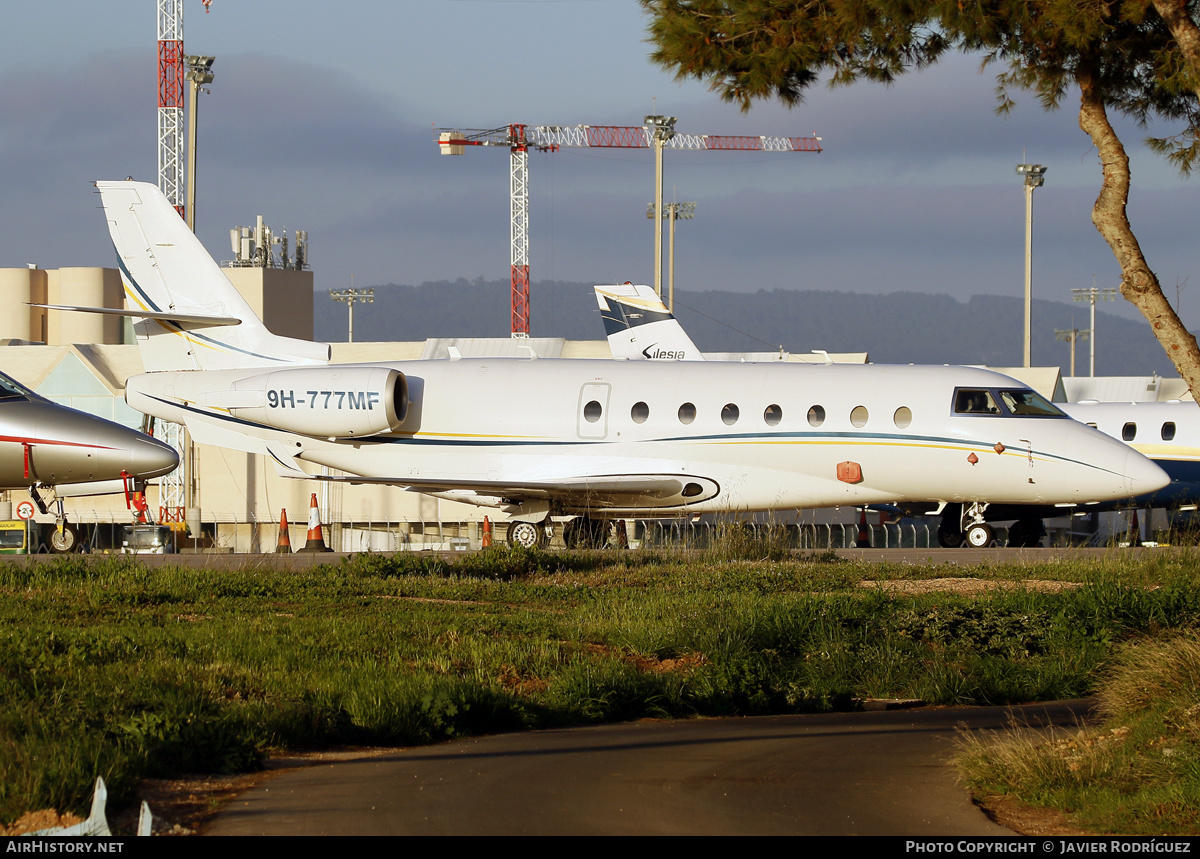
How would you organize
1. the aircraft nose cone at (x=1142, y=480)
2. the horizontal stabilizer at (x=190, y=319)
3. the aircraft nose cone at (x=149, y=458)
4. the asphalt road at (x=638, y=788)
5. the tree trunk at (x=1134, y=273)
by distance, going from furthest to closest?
the horizontal stabilizer at (x=190, y=319), the aircraft nose cone at (x=1142, y=480), the aircraft nose cone at (x=149, y=458), the tree trunk at (x=1134, y=273), the asphalt road at (x=638, y=788)

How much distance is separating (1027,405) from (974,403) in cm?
84

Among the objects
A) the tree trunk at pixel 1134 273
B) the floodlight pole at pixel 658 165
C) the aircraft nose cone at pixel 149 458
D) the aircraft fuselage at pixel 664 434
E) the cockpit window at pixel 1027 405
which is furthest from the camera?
the floodlight pole at pixel 658 165

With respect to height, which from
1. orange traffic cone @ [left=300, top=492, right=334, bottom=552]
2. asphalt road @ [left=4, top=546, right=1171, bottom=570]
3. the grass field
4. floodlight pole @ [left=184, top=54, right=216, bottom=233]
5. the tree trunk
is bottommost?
orange traffic cone @ [left=300, top=492, right=334, bottom=552]

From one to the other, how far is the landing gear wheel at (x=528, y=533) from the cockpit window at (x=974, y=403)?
6.80m

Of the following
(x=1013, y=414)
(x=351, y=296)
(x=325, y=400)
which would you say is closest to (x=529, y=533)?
(x=325, y=400)

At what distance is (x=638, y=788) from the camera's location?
554 cm

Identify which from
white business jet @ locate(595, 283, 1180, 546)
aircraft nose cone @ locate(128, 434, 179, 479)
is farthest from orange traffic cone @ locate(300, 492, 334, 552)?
white business jet @ locate(595, 283, 1180, 546)

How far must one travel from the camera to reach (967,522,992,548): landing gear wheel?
20.7 meters

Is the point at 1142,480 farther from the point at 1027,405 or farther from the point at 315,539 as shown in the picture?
the point at 315,539

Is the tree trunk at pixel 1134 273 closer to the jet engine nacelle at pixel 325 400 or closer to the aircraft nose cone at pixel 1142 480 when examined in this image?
the aircraft nose cone at pixel 1142 480

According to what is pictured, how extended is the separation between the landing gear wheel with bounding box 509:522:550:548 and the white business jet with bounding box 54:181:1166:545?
0.04m

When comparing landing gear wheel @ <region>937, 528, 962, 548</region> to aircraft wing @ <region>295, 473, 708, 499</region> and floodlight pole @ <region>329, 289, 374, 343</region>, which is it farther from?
floodlight pole @ <region>329, 289, 374, 343</region>

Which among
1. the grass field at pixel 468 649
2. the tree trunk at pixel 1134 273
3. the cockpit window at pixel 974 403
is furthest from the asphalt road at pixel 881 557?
the tree trunk at pixel 1134 273

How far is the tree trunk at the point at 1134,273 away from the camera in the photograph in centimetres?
1063
